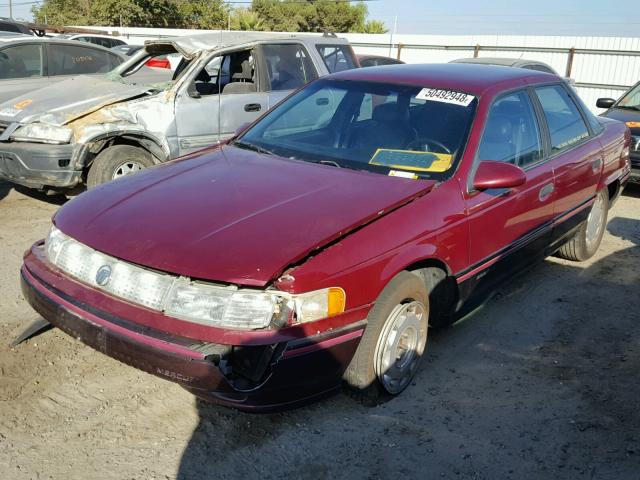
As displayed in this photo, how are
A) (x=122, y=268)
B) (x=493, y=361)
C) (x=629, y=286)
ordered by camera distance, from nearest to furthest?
1. (x=122, y=268)
2. (x=493, y=361)
3. (x=629, y=286)

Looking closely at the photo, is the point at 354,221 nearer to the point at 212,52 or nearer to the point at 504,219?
the point at 504,219

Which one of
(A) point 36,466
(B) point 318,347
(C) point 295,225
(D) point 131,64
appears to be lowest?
(A) point 36,466

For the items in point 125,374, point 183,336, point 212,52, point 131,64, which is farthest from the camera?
point 131,64

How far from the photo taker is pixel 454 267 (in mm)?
3559

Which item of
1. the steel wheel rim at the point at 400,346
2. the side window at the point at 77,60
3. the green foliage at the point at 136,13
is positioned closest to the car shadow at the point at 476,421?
the steel wheel rim at the point at 400,346

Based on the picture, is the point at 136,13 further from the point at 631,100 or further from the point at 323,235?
the point at 323,235

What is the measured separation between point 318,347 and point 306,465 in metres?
0.54

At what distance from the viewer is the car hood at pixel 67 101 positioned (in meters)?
6.24

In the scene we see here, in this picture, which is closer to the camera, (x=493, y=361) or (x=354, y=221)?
(x=354, y=221)

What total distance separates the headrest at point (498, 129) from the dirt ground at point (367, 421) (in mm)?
1280

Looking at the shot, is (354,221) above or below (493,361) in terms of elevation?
above

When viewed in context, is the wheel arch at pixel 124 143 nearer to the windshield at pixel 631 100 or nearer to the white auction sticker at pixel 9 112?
the white auction sticker at pixel 9 112

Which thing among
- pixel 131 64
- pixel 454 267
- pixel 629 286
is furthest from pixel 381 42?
pixel 454 267

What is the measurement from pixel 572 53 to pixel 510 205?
16627 millimetres
